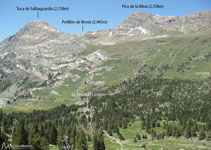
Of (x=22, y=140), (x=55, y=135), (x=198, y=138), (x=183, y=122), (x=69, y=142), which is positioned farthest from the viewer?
(x=183, y=122)

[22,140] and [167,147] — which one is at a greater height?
[22,140]

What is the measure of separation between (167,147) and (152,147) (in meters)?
8.20

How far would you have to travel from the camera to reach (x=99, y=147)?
366 feet

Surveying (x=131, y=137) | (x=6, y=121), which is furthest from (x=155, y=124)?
(x=6, y=121)

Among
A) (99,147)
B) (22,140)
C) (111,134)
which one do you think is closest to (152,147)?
(99,147)

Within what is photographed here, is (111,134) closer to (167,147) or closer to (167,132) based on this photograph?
(167,132)

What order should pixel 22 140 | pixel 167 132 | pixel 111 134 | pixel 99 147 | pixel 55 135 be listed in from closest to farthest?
1. pixel 22 140
2. pixel 99 147
3. pixel 55 135
4. pixel 167 132
5. pixel 111 134

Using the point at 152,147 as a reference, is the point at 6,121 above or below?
above

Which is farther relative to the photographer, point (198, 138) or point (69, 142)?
point (198, 138)

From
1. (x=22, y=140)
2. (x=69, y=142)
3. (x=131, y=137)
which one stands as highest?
(x=22, y=140)

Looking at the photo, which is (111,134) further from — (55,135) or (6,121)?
(6,121)

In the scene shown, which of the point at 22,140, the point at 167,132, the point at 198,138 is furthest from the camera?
the point at 167,132

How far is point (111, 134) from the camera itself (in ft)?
583

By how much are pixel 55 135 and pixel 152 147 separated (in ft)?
186
